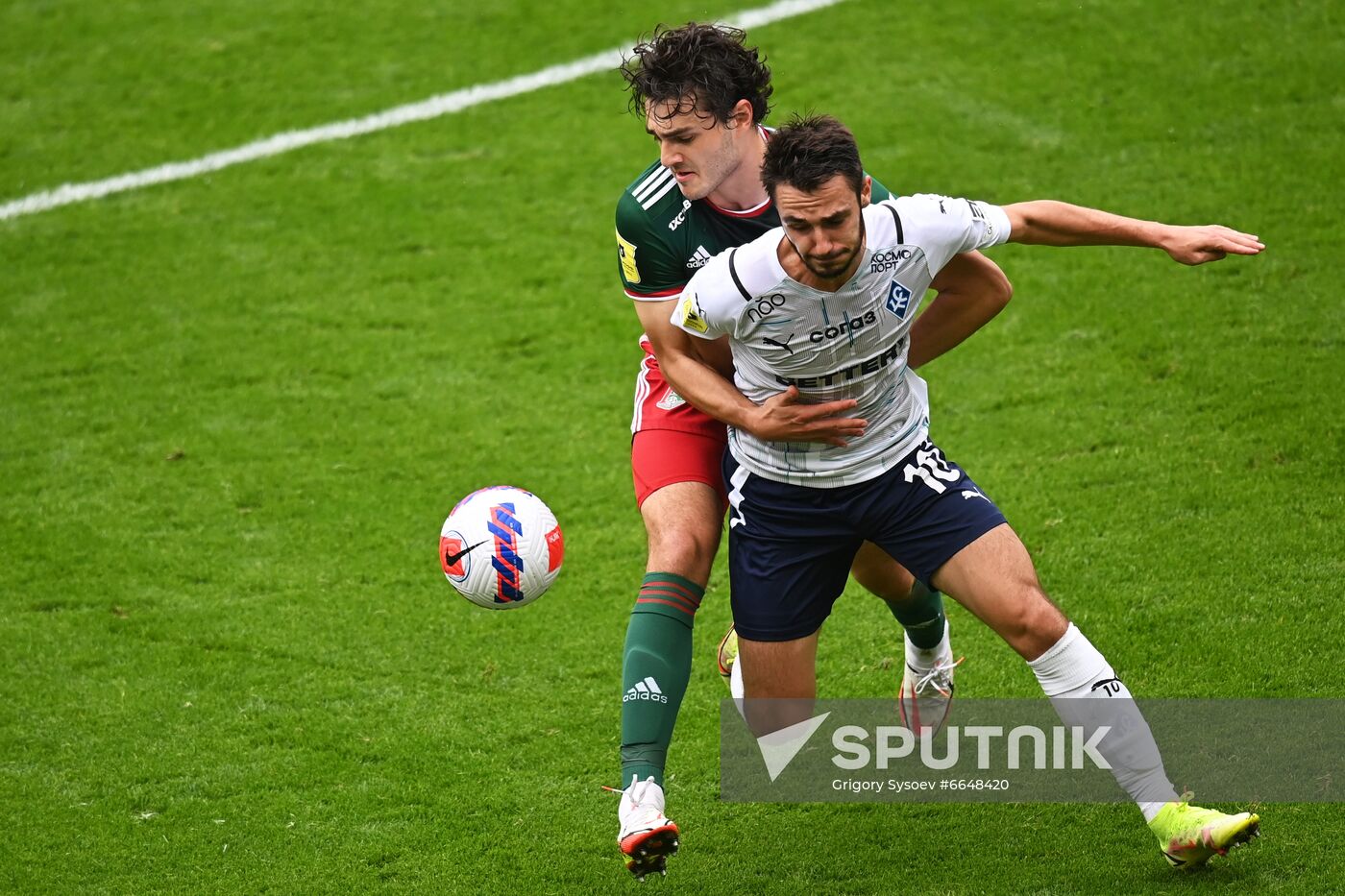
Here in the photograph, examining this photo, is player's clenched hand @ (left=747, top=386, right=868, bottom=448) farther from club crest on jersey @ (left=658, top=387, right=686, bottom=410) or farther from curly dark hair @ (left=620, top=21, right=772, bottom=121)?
curly dark hair @ (left=620, top=21, right=772, bottom=121)

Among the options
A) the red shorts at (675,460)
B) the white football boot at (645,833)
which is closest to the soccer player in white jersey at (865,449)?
the red shorts at (675,460)

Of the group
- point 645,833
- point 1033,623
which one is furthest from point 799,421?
point 645,833

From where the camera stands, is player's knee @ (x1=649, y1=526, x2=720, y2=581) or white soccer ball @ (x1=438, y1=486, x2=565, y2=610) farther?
white soccer ball @ (x1=438, y1=486, x2=565, y2=610)

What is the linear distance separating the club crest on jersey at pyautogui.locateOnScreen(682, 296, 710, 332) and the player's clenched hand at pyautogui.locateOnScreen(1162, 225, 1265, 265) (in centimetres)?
148

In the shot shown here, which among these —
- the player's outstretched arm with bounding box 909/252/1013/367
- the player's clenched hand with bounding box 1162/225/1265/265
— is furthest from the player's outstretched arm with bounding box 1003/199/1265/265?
the player's outstretched arm with bounding box 909/252/1013/367

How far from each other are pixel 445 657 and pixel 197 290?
4.32 meters

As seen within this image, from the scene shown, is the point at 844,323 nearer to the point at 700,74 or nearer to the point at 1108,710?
the point at 700,74

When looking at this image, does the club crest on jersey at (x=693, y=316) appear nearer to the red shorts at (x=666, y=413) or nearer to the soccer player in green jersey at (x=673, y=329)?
the soccer player in green jersey at (x=673, y=329)

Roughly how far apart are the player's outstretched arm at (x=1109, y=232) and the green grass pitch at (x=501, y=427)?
6.20 ft

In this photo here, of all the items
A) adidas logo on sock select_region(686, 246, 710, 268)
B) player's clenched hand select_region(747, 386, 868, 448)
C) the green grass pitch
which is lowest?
the green grass pitch

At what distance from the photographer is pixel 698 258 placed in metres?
5.08

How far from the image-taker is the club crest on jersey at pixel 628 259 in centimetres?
509

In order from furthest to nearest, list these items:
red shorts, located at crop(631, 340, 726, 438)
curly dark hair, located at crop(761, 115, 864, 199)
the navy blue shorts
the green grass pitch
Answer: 1. the green grass pitch
2. red shorts, located at crop(631, 340, 726, 438)
3. the navy blue shorts
4. curly dark hair, located at crop(761, 115, 864, 199)

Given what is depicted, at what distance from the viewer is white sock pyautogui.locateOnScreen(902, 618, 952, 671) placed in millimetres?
5750
